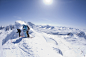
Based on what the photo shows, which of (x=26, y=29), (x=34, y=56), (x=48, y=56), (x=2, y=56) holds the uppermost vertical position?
(x=26, y=29)

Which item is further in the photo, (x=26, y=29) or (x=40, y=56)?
(x=26, y=29)

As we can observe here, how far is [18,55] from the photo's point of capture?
5430 millimetres

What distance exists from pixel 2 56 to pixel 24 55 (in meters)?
2.84

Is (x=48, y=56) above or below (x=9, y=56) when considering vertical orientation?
below

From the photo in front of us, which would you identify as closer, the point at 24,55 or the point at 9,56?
the point at 9,56

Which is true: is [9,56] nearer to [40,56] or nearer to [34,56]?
[34,56]

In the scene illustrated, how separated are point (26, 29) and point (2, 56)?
6826 mm

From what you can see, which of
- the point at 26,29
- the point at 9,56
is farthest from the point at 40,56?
the point at 26,29

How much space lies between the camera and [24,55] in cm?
561

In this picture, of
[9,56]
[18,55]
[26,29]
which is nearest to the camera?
[9,56]

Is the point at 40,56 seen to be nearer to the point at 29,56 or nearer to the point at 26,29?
the point at 29,56

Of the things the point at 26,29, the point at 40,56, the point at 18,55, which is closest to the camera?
the point at 18,55

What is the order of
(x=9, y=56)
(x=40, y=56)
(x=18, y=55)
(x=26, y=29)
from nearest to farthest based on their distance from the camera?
1. (x=9, y=56)
2. (x=18, y=55)
3. (x=40, y=56)
4. (x=26, y=29)

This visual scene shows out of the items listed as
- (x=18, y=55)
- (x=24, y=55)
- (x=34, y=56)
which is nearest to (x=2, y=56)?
(x=18, y=55)
